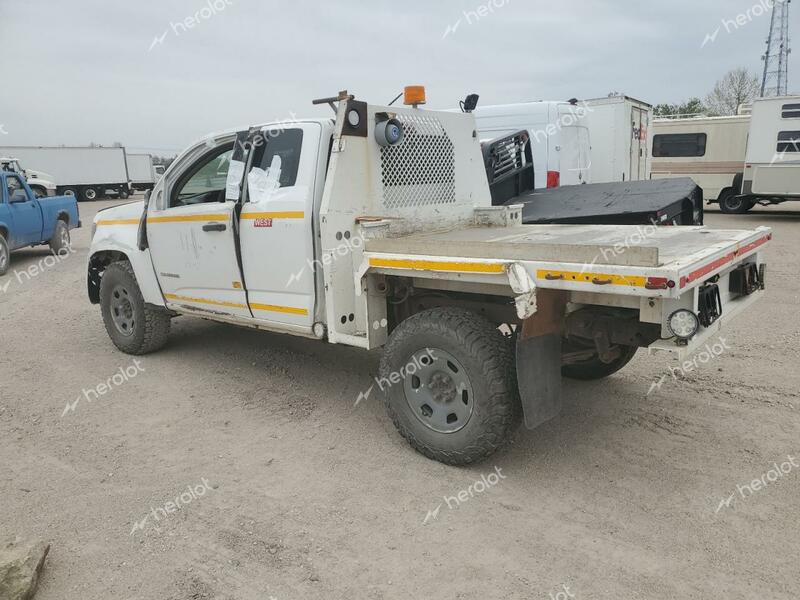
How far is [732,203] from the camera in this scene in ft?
56.8

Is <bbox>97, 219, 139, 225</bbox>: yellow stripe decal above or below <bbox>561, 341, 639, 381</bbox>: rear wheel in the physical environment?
above

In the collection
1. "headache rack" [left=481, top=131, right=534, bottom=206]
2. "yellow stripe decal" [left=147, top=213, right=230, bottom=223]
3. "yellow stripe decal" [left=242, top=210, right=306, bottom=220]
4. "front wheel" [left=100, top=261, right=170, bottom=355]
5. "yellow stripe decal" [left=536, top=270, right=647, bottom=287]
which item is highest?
"headache rack" [left=481, top=131, right=534, bottom=206]

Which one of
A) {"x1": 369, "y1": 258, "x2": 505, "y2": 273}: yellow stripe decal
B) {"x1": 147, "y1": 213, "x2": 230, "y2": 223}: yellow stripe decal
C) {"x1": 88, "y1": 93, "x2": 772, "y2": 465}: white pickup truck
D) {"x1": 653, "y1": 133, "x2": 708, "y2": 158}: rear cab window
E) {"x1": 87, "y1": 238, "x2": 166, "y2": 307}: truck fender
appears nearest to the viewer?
{"x1": 88, "y1": 93, "x2": 772, "y2": 465}: white pickup truck

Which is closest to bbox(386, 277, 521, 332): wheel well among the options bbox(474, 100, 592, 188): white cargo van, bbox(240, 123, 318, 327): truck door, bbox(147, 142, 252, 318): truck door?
bbox(240, 123, 318, 327): truck door

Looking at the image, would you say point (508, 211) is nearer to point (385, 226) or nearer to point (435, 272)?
point (385, 226)

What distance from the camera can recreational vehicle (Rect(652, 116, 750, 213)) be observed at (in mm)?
16875

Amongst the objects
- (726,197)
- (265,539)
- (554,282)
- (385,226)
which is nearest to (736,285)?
(554,282)

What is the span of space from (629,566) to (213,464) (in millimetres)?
2471

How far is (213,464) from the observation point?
3.91 meters

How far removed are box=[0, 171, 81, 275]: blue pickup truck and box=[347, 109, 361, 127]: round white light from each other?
9.99 meters
